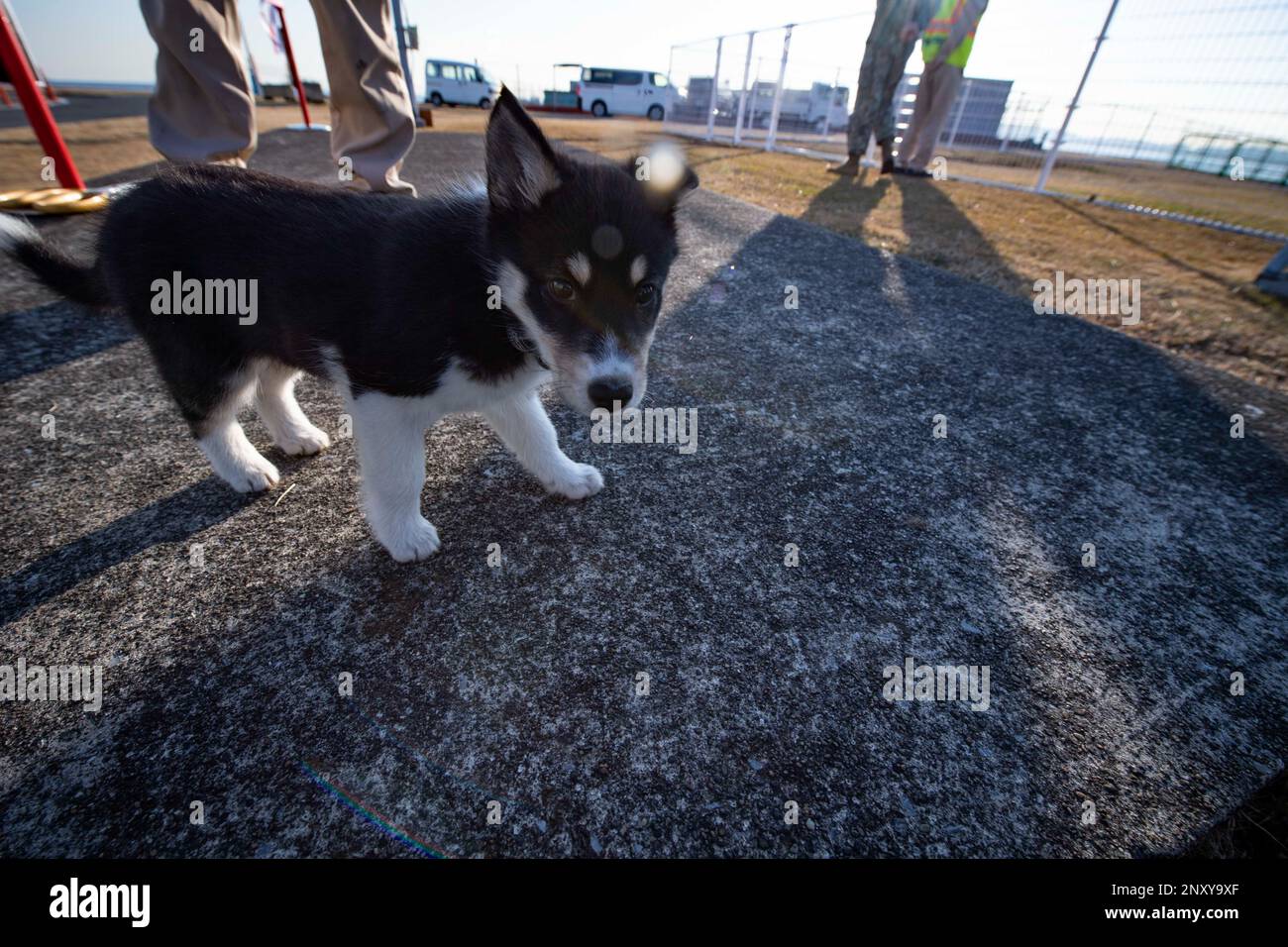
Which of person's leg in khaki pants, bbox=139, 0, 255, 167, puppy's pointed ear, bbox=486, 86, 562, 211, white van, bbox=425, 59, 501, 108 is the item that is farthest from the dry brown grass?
white van, bbox=425, 59, 501, 108

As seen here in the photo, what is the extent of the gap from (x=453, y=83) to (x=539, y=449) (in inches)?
1480

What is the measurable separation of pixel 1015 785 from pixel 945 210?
8.62m

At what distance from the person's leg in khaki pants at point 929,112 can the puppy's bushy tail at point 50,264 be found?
12.6 meters

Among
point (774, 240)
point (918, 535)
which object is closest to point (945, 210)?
point (774, 240)

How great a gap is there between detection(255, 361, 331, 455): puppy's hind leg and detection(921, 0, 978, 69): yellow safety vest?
1232cm

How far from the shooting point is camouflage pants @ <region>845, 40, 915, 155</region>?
10.2 metres

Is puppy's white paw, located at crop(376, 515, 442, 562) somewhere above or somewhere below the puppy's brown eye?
below

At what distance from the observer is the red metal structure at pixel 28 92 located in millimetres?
4824

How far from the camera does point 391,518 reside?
6.93ft

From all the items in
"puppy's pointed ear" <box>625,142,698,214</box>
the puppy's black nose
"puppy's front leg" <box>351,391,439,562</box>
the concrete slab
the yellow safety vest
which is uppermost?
the yellow safety vest

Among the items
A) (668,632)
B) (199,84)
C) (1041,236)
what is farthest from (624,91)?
(668,632)

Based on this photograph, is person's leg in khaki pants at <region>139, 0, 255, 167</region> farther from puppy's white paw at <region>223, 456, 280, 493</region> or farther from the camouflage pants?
the camouflage pants

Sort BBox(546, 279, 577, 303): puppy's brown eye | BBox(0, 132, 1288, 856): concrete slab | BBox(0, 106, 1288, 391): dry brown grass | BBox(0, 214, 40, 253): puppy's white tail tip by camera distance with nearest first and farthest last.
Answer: BBox(0, 132, 1288, 856): concrete slab < BBox(546, 279, 577, 303): puppy's brown eye < BBox(0, 214, 40, 253): puppy's white tail tip < BBox(0, 106, 1288, 391): dry brown grass
